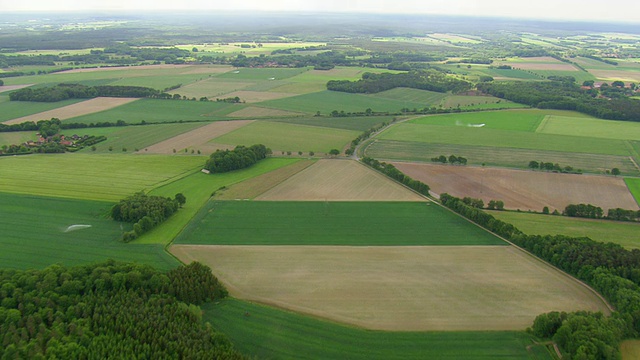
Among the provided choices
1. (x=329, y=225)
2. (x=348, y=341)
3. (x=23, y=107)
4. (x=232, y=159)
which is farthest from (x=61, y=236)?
(x=23, y=107)

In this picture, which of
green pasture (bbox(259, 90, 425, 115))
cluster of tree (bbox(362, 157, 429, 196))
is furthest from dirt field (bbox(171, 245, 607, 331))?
green pasture (bbox(259, 90, 425, 115))

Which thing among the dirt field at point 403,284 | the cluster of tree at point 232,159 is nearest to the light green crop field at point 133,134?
the cluster of tree at point 232,159

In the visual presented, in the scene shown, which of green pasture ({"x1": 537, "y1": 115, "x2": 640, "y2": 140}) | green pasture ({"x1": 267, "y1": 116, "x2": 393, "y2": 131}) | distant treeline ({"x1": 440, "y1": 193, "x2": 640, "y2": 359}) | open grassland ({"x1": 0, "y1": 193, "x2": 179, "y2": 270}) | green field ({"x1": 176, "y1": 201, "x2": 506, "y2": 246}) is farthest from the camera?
green pasture ({"x1": 267, "y1": 116, "x2": 393, "y2": 131})

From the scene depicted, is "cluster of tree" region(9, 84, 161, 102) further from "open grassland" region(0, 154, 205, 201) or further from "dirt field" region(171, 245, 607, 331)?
"dirt field" region(171, 245, 607, 331)

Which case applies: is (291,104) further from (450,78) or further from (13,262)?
(13,262)

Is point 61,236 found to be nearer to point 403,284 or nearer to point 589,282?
point 403,284

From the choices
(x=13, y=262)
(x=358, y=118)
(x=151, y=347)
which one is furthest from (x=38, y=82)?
(x=151, y=347)

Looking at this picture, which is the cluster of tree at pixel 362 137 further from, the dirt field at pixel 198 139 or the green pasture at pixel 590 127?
the green pasture at pixel 590 127
